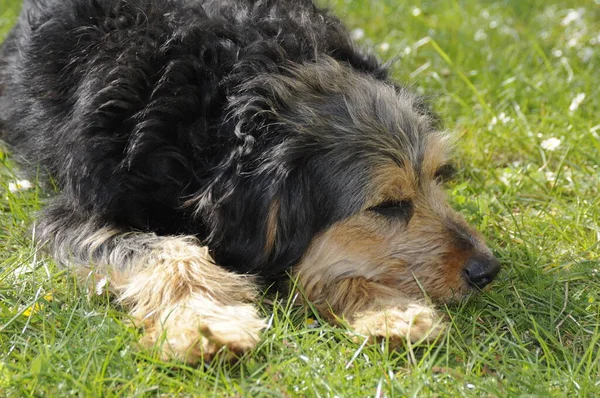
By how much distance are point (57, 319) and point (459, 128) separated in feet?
10.8

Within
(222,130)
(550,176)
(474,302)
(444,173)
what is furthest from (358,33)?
(474,302)

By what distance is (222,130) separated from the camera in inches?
147

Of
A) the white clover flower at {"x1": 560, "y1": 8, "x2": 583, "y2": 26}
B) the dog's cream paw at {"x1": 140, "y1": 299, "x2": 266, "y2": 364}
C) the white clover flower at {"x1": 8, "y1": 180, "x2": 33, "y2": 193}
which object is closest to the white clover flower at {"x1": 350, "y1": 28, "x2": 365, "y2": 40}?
the white clover flower at {"x1": 560, "y1": 8, "x2": 583, "y2": 26}

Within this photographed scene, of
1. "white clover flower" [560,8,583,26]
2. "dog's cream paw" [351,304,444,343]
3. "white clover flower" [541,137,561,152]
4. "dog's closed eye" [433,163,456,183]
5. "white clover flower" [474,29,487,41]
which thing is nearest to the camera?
"dog's cream paw" [351,304,444,343]

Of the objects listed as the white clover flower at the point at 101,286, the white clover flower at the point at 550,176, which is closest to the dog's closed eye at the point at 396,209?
the white clover flower at the point at 101,286

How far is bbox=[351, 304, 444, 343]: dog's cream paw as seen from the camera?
337 cm

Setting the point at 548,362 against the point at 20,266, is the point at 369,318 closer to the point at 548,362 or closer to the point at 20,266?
the point at 548,362

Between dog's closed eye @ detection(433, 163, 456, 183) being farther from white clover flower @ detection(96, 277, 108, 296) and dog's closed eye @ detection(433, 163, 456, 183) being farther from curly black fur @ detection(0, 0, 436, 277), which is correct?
white clover flower @ detection(96, 277, 108, 296)

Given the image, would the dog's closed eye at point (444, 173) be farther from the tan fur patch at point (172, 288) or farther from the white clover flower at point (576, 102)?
the white clover flower at point (576, 102)

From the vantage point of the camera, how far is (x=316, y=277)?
148 inches

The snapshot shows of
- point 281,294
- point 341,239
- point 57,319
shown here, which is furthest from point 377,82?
point 57,319

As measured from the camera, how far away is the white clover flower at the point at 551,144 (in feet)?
17.4

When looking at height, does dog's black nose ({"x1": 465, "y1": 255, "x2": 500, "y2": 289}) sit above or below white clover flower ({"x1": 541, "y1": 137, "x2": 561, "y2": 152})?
below

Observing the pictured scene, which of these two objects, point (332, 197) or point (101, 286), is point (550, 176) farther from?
point (101, 286)
